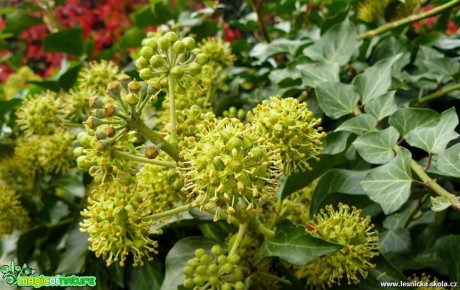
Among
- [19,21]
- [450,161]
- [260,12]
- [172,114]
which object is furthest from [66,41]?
[450,161]

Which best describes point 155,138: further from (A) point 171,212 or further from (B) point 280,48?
(B) point 280,48

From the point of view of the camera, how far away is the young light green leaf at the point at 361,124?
1.07 meters

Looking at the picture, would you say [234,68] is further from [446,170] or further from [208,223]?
[446,170]

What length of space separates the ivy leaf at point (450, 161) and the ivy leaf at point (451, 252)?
0.25m

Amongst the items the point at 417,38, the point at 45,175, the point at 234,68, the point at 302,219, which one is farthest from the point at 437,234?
the point at 45,175

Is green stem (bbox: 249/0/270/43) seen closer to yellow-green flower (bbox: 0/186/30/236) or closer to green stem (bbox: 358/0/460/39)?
green stem (bbox: 358/0/460/39)

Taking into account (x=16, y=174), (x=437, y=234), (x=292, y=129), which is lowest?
(x=437, y=234)

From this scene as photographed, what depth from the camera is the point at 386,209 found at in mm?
887

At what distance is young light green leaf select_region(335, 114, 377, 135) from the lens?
3.52ft

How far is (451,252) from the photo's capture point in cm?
105

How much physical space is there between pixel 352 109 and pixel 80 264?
0.78m

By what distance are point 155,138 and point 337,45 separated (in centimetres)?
71

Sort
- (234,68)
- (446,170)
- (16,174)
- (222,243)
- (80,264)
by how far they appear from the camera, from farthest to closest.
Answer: (234,68) → (16,174) → (80,264) → (222,243) → (446,170)

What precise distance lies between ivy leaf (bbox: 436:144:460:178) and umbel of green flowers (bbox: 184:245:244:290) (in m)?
0.39
